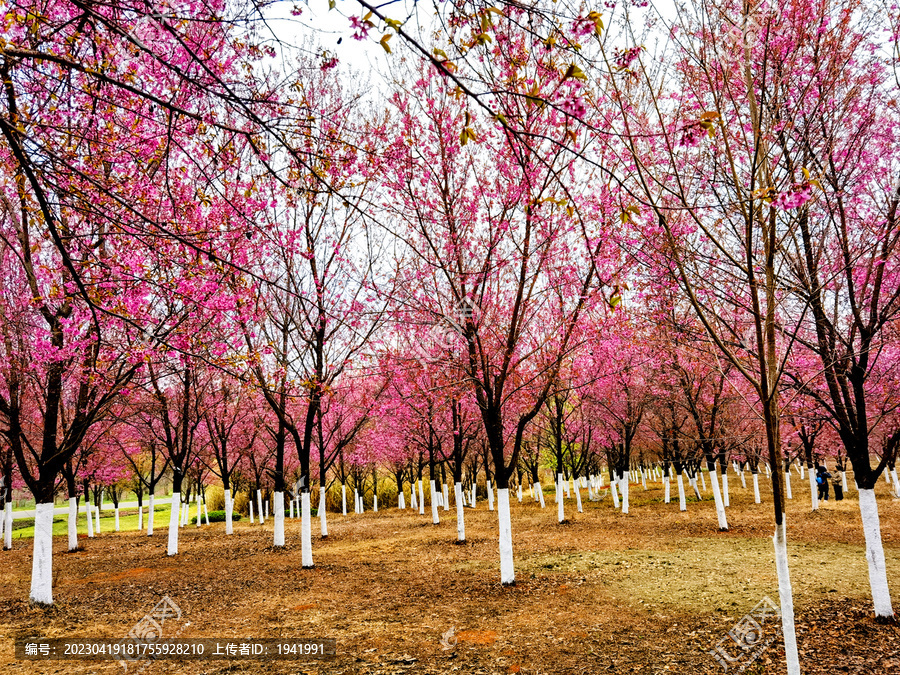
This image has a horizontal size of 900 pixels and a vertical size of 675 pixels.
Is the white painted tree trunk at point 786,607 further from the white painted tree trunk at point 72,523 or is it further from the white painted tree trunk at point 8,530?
the white painted tree trunk at point 8,530

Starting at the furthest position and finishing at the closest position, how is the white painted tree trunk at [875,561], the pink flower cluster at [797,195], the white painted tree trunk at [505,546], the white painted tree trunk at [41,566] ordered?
→ the white painted tree trunk at [505,546] → the white painted tree trunk at [41,566] → the white painted tree trunk at [875,561] → the pink flower cluster at [797,195]

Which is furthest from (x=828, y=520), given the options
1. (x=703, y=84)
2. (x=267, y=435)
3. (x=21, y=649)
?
(x=267, y=435)

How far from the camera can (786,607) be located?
4477 mm

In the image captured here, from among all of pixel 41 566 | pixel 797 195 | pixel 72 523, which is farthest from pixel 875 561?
pixel 72 523

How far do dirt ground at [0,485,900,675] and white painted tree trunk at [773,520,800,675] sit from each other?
1.44 meters

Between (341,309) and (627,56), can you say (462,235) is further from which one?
(627,56)

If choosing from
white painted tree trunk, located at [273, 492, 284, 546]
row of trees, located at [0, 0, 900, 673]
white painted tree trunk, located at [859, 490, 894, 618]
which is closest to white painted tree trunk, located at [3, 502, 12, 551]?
row of trees, located at [0, 0, 900, 673]

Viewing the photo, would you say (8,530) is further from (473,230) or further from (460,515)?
(473,230)

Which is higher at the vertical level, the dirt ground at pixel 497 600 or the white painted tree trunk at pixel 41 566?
the white painted tree trunk at pixel 41 566

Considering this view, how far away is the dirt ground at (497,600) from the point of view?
6.07 meters

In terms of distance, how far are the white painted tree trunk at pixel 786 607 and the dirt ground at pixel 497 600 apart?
1437 mm

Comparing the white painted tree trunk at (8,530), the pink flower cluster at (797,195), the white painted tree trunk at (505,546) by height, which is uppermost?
the pink flower cluster at (797,195)

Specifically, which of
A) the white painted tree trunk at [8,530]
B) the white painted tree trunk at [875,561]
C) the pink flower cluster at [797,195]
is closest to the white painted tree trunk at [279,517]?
the white painted tree trunk at [8,530]

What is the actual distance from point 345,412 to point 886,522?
22069 mm
